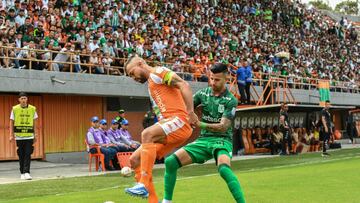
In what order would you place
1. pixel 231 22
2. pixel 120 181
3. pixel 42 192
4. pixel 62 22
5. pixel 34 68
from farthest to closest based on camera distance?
1. pixel 231 22
2. pixel 62 22
3. pixel 34 68
4. pixel 120 181
5. pixel 42 192

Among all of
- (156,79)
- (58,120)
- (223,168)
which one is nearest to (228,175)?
(223,168)

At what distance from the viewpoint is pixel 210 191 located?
43.6ft

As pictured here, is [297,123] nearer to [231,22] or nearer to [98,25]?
[231,22]

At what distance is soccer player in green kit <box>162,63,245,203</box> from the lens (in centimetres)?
977

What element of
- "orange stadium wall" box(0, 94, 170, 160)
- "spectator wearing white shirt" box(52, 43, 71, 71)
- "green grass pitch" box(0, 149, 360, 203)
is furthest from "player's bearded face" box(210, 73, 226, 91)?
"orange stadium wall" box(0, 94, 170, 160)

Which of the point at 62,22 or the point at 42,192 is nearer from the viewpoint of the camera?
the point at 42,192

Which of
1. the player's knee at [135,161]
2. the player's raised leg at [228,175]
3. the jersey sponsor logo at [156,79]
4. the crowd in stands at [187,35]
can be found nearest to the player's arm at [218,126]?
the player's raised leg at [228,175]

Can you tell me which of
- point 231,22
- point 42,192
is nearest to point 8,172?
point 42,192

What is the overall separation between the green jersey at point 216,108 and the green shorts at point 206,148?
0.10m

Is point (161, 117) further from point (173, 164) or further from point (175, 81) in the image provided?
point (173, 164)

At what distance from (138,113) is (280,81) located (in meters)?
7.49

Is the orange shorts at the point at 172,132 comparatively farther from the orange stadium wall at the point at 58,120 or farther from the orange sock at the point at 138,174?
the orange stadium wall at the point at 58,120

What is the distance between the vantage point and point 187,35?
118 ft

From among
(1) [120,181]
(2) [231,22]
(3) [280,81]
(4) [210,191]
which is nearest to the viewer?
(4) [210,191]
